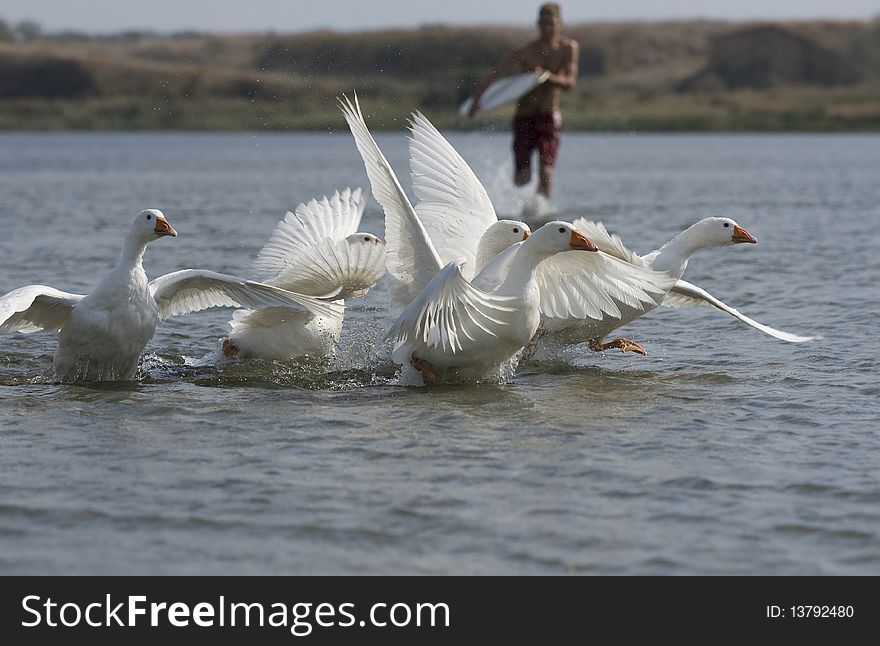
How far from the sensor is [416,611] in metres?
4.85

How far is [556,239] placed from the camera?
8.02m

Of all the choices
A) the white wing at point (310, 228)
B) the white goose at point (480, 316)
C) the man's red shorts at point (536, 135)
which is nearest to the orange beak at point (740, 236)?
the white goose at point (480, 316)

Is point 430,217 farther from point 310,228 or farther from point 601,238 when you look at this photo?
point 601,238

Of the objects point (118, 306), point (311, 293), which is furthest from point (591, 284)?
point (118, 306)

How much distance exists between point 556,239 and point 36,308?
11.6 feet

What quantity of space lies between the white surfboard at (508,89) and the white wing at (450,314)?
35.5 ft

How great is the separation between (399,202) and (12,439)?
2883mm

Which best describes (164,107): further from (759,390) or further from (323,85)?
(759,390)

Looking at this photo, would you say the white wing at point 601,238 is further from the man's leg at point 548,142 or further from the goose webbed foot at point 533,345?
the man's leg at point 548,142

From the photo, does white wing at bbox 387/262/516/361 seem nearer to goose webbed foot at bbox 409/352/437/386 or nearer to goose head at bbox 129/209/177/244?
goose webbed foot at bbox 409/352/437/386

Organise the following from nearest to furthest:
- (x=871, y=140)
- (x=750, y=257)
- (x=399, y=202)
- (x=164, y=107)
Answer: (x=399, y=202), (x=750, y=257), (x=871, y=140), (x=164, y=107)

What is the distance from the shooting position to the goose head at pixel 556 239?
26.3 ft

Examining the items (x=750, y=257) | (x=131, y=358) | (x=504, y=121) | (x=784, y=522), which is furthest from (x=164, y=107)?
(x=784, y=522)

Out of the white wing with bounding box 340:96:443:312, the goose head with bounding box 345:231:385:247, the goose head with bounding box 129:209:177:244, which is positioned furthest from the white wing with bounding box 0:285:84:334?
the white wing with bounding box 340:96:443:312
